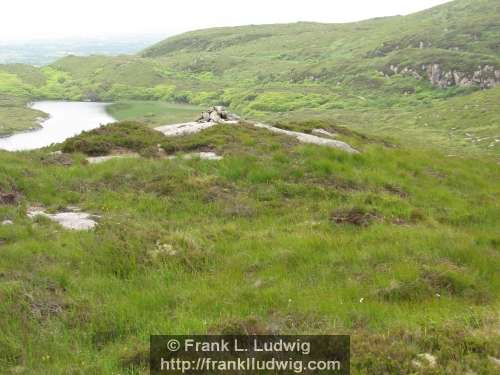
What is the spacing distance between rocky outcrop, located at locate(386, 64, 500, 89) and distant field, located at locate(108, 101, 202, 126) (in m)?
76.6

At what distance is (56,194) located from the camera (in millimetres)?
16156

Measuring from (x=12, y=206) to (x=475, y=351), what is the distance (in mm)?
13195

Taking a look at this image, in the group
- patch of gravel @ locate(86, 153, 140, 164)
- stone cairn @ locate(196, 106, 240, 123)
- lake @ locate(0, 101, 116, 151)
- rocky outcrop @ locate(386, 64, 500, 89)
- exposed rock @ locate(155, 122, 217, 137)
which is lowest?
lake @ locate(0, 101, 116, 151)

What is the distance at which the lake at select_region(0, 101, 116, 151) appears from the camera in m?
87.3

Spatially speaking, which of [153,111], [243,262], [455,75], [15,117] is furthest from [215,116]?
[455,75]

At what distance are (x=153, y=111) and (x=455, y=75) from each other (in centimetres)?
9748

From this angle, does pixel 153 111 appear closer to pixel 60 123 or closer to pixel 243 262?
pixel 60 123

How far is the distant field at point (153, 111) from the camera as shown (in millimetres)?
128325

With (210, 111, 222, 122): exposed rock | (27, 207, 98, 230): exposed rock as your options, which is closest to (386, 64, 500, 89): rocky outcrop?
(210, 111, 222, 122): exposed rock

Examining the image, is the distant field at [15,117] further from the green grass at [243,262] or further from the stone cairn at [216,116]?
the green grass at [243,262]

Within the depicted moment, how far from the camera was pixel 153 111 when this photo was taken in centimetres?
15238

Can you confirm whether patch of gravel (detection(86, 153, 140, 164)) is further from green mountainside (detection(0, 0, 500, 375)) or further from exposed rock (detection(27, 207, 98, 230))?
exposed rock (detection(27, 207, 98, 230))

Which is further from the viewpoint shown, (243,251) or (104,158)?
(104,158)

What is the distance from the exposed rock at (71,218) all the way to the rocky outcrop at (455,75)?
14299cm
